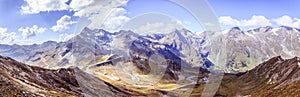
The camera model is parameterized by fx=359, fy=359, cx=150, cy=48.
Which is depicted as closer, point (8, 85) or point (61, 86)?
point (8, 85)

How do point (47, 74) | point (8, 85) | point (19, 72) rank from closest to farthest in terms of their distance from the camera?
point (8, 85)
point (19, 72)
point (47, 74)

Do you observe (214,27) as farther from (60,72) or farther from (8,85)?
(60,72)

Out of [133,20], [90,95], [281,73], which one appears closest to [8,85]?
[133,20]

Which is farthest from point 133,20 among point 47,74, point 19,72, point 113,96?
point 113,96

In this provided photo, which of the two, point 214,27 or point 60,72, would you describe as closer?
point 214,27

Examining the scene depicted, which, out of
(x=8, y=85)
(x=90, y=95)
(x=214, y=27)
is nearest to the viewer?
(x=214, y=27)

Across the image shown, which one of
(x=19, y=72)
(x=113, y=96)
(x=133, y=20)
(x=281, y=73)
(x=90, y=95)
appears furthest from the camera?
(x=281, y=73)

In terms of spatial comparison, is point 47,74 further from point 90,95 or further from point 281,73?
point 281,73

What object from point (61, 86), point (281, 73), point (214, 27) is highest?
point (214, 27)

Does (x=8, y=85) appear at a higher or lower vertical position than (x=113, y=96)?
higher
